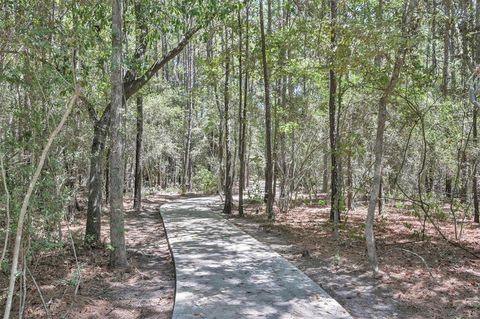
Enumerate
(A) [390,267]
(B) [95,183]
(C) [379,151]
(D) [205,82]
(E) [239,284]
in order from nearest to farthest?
(E) [239,284]
(C) [379,151]
(A) [390,267]
(B) [95,183]
(D) [205,82]

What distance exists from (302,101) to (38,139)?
14.0 m

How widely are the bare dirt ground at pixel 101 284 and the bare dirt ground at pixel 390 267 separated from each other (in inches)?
104

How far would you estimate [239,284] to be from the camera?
6.68m

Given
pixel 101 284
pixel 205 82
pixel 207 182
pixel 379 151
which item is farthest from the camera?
pixel 207 182

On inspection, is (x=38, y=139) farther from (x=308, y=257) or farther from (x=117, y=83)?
(x=308, y=257)

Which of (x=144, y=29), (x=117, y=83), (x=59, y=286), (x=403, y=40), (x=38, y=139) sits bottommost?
(x=59, y=286)

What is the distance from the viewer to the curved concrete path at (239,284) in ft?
17.9

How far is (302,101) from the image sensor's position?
61.3 ft

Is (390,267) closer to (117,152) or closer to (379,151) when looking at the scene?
(379,151)

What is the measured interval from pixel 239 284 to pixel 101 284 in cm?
230

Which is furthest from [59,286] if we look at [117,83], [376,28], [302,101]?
[302,101]

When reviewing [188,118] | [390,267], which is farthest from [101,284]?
[188,118]

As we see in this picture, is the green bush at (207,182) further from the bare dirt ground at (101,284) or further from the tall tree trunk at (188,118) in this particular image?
the bare dirt ground at (101,284)

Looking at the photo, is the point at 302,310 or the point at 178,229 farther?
the point at 178,229
